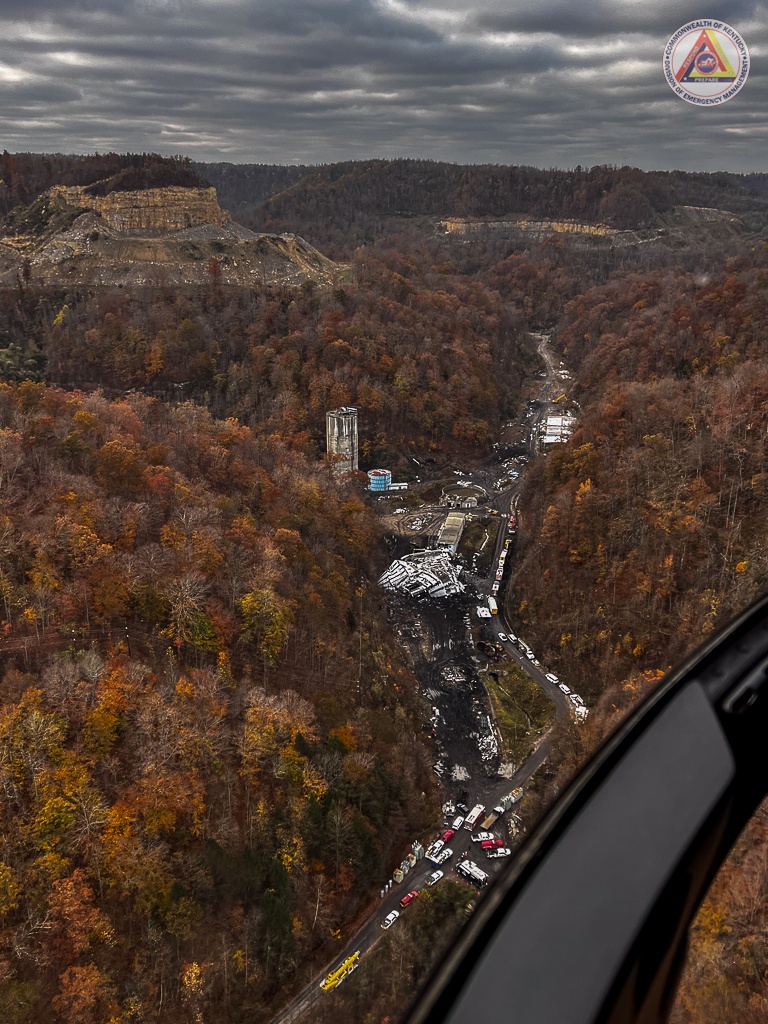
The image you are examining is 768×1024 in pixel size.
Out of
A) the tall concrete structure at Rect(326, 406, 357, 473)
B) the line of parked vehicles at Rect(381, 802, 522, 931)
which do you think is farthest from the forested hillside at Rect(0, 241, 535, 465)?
the line of parked vehicles at Rect(381, 802, 522, 931)

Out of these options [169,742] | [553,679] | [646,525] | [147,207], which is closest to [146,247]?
[147,207]

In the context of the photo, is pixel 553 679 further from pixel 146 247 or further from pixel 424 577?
pixel 146 247

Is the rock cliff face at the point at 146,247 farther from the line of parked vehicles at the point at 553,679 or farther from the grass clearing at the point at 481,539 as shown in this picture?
the line of parked vehicles at the point at 553,679

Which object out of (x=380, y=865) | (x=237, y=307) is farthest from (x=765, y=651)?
(x=237, y=307)

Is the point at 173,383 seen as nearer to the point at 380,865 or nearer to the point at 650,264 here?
the point at 380,865

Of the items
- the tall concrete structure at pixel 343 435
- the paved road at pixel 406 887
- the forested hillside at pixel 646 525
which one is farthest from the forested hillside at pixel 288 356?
the paved road at pixel 406 887

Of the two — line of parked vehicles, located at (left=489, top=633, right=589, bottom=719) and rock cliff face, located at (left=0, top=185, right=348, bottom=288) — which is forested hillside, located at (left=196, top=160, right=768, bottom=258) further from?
line of parked vehicles, located at (left=489, top=633, right=589, bottom=719)
